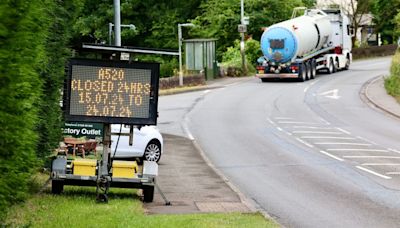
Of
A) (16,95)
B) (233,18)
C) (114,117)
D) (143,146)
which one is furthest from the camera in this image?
(233,18)

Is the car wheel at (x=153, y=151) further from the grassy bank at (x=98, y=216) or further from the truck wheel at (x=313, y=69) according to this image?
the truck wheel at (x=313, y=69)

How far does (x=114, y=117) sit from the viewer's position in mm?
13695

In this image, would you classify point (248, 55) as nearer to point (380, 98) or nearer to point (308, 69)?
point (308, 69)

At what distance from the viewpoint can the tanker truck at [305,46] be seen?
50.1 meters

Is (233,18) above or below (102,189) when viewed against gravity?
above

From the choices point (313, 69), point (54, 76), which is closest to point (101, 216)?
point (54, 76)

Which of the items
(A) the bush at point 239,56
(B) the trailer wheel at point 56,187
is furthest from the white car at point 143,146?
(A) the bush at point 239,56

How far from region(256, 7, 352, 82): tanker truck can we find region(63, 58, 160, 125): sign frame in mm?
36521

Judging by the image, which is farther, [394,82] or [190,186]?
[394,82]

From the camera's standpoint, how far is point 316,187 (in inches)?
706

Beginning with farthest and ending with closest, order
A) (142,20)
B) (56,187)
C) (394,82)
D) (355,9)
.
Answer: (355,9) → (142,20) → (394,82) → (56,187)

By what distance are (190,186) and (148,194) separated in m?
3.38

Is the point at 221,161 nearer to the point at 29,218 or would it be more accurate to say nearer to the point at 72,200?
the point at 72,200

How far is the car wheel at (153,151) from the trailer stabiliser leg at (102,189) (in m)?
8.90
